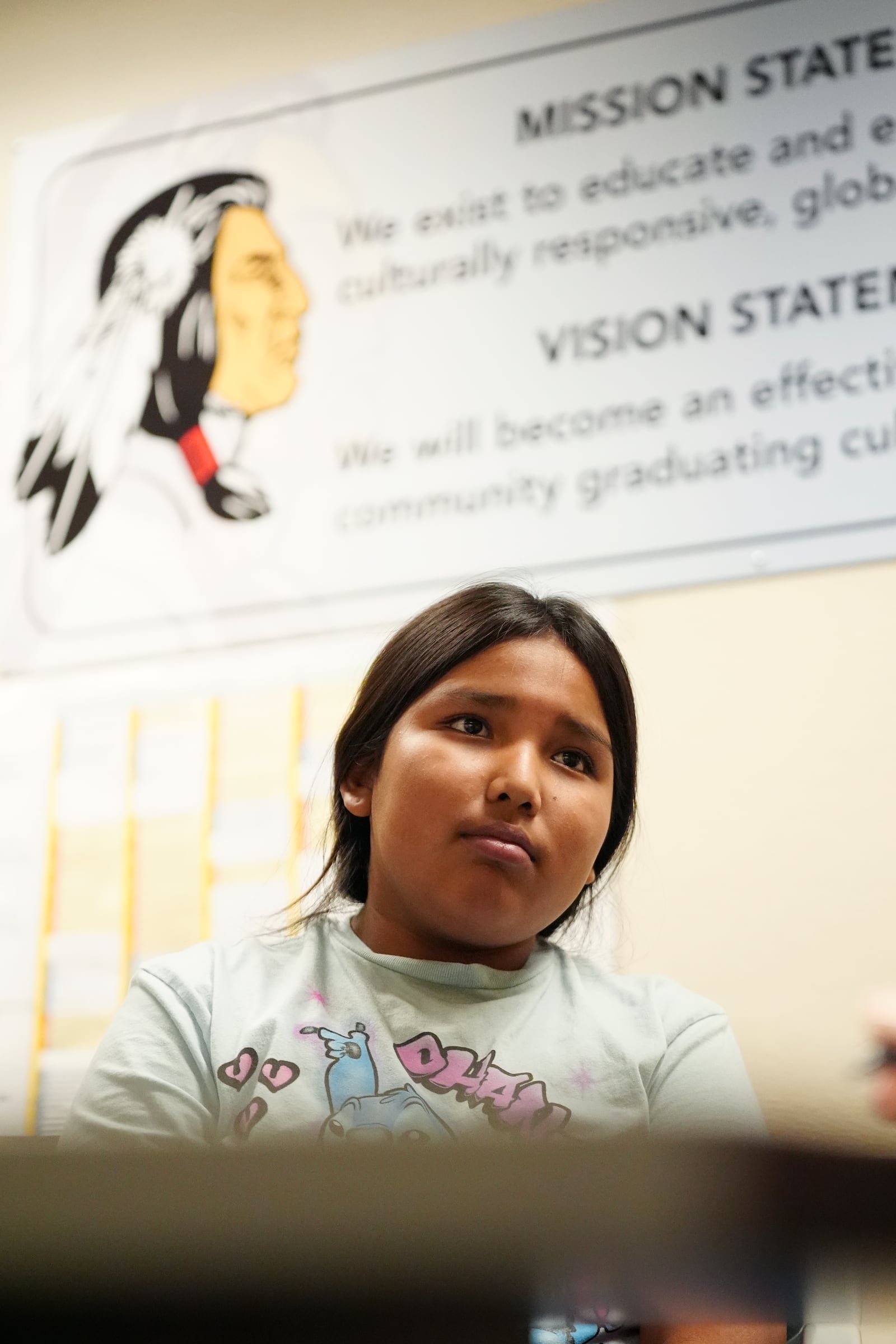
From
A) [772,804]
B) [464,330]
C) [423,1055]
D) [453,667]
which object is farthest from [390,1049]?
[464,330]

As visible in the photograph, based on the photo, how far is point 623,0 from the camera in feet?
4.89

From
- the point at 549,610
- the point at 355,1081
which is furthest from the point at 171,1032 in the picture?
the point at 549,610

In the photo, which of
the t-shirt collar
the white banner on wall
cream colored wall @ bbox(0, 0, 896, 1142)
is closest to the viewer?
the t-shirt collar

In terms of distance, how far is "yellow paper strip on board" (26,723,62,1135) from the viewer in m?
1.40

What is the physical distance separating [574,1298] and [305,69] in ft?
5.42

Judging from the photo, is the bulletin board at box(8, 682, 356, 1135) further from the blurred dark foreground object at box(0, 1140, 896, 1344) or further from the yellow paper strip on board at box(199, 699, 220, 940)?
the blurred dark foreground object at box(0, 1140, 896, 1344)

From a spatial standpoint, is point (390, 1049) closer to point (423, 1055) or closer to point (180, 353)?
→ point (423, 1055)

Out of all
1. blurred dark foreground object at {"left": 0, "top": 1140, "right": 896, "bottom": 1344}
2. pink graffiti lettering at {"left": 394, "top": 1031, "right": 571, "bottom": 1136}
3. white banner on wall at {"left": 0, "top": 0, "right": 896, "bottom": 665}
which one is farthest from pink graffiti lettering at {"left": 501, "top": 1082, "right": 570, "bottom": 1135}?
white banner on wall at {"left": 0, "top": 0, "right": 896, "bottom": 665}

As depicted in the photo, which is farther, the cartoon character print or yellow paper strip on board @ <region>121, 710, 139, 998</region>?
yellow paper strip on board @ <region>121, 710, 139, 998</region>

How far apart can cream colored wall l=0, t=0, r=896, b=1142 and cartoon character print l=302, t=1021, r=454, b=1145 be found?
0.46m

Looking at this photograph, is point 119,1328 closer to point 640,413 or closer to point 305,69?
point 640,413

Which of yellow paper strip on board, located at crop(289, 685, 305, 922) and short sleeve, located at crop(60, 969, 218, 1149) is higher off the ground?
yellow paper strip on board, located at crop(289, 685, 305, 922)

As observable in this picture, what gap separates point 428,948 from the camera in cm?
84

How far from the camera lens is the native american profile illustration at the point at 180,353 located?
61.6 inches
